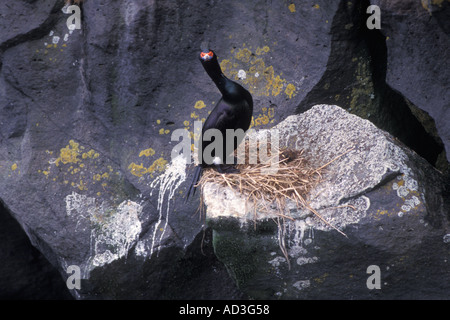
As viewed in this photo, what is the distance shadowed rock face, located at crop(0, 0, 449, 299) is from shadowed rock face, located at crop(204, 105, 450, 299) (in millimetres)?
1121

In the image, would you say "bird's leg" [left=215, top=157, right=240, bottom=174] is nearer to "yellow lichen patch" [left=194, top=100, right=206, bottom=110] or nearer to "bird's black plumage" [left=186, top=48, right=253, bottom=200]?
"bird's black plumage" [left=186, top=48, right=253, bottom=200]

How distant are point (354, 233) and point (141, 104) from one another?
219 cm

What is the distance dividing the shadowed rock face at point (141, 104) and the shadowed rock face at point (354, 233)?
3.68 feet

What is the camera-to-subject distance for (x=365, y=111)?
420 centimetres

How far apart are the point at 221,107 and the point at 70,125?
1525mm

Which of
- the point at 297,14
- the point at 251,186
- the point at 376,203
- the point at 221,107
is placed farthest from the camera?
the point at 297,14

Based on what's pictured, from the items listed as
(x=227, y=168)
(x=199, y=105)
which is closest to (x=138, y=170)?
(x=199, y=105)

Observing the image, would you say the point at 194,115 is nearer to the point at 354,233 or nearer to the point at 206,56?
the point at 206,56

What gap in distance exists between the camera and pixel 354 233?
9.36 feet

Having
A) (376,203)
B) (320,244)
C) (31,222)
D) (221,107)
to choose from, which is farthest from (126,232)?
(376,203)

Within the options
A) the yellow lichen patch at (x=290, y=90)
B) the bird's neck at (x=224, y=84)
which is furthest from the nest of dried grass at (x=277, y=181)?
the yellow lichen patch at (x=290, y=90)

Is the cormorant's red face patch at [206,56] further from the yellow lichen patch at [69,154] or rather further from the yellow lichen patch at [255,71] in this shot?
the yellow lichen patch at [69,154]

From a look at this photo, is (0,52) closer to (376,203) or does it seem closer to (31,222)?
(31,222)

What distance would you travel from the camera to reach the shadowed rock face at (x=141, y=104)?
4.13 m
